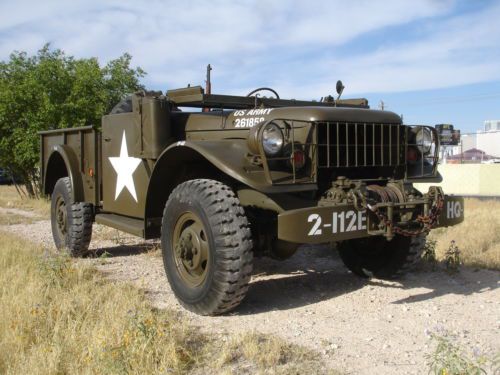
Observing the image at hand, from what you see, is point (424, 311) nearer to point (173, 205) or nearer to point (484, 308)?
point (484, 308)

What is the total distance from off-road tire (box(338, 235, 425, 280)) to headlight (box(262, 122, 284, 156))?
1725 millimetres

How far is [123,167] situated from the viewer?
213 inches

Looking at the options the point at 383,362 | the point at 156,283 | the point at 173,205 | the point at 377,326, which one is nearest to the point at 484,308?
the point at 377,326

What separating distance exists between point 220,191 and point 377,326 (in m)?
1.41

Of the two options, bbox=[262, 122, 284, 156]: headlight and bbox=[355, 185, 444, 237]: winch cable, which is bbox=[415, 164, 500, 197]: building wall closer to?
bbox=[355, 185, 444, 237]: winch cable

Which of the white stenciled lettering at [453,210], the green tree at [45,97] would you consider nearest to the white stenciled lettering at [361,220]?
the white stenciled lettering at [453,210]

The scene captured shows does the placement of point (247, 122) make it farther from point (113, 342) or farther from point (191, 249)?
point (113, 342)

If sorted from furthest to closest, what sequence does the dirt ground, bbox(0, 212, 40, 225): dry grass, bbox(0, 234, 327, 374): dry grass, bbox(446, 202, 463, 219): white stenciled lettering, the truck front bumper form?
1. bbox(0, 212, 40, 225): dry grass
2. bbox(446, 202, 463, 219): white stenciled lettering
3. the truck front bumper
4. the dirt ground
5. bbox(0, 234, 327, 374): dry grass

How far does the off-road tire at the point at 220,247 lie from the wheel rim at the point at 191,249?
0.08m

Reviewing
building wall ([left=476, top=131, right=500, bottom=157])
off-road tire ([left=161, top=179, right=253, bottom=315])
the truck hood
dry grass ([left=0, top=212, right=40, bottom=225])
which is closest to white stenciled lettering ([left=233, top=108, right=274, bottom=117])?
the truck hood

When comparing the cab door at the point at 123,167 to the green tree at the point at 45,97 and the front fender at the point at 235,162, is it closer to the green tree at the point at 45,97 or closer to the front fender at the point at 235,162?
the front fender at the point at 235,162

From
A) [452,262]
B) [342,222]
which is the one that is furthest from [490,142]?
[342,222]

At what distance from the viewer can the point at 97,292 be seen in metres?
4.21

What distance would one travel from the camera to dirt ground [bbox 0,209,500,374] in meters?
3.24
